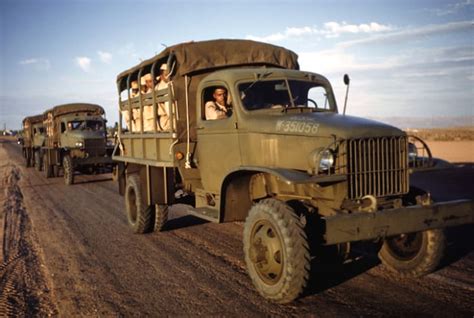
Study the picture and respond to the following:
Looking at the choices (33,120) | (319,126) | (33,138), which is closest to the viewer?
(319,126)

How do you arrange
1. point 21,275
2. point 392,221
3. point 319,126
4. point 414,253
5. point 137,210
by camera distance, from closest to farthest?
point 392,221, point 319,126, point 414,253, point 21,275, point 137,210

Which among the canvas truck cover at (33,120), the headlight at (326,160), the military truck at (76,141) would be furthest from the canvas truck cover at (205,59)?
the canvas truck cover at (33,120)

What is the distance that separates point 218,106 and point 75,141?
12.3 metres

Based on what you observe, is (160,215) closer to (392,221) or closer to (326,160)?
(326,160)

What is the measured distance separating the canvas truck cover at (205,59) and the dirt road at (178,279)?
182 centimetres

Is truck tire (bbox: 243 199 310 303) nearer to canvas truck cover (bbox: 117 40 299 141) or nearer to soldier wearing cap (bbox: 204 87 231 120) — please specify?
soldier wearing cap (bbox: 204 87 231 120)

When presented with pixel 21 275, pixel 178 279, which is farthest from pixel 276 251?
pixel 21 275

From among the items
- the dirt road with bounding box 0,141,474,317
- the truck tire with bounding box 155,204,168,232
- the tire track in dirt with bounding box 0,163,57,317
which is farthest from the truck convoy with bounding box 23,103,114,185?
the truck tire with bounding box 155,204,168,232

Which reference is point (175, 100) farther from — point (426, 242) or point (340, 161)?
point (426, 242)

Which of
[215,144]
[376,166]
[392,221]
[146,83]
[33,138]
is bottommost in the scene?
[392,221]

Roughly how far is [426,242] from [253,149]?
2.12m

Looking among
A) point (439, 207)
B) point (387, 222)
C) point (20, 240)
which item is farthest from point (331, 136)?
point (20, 240)

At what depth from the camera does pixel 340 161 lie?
4277 mm

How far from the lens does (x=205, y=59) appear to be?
249 inches
